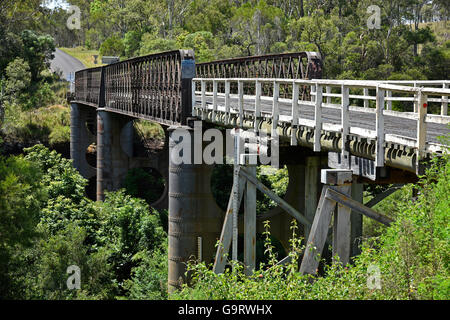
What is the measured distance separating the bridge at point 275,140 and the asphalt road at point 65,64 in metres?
47.4

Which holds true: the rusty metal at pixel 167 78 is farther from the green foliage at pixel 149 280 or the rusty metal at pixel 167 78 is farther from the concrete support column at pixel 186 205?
the green foliage at pixel 149 280

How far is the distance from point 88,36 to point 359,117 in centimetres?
11016

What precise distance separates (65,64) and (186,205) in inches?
3176

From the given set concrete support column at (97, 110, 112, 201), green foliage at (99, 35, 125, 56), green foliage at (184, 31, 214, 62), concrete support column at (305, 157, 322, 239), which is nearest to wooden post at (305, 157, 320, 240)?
concrete support column at (305, 157, 322, 239)

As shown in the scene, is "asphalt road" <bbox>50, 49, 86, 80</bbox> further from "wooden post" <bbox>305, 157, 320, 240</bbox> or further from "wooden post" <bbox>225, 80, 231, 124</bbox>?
"wooden post" <bbox>305, 157, 320, 240</bbox>

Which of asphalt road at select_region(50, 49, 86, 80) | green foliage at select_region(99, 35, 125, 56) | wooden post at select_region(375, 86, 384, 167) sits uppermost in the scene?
green foliage at select_region(99, 35, 125, 56)

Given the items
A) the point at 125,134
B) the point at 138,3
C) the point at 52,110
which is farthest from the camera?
the point at 138,3

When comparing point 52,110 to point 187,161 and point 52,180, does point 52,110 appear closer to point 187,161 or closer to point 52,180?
point 52,180

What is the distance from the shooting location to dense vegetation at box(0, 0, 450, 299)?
9633mm

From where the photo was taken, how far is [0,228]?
13992 millimetres

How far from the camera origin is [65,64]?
9906 cm

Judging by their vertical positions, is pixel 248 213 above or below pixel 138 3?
below

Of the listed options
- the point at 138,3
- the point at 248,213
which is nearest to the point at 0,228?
the point at 248,213

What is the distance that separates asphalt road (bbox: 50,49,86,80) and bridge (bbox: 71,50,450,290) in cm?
4744
